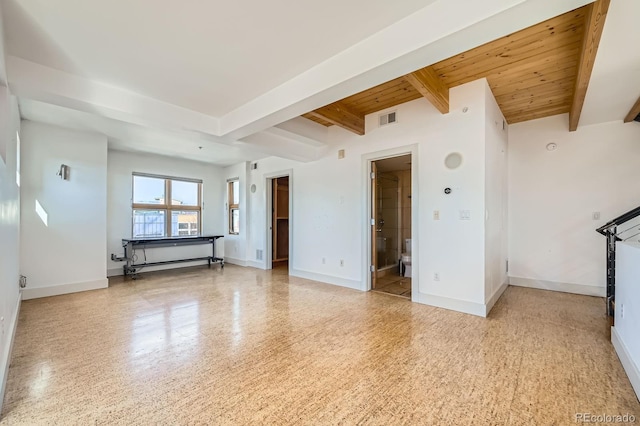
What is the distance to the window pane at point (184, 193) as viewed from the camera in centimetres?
665

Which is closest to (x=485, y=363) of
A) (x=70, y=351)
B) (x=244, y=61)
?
(x=244, y=61)

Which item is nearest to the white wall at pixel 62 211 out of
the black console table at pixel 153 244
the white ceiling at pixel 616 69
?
the black console table at pixel 153 244

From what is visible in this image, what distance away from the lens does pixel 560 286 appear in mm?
4359

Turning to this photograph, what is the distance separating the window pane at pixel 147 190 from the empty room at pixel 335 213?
0.06 meters

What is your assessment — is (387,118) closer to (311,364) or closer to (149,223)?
(311,364)

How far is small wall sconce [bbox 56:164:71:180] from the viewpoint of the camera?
4.27 metres

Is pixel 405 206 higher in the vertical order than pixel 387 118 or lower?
lower

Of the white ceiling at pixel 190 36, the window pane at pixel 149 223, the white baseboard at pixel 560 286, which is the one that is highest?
the white ceiling at pixel 190 36

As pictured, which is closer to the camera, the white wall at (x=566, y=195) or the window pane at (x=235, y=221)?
the white wall at (x=566, y=195)

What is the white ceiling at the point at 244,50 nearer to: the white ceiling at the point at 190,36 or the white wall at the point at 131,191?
the white ceiling at the point at 190,36

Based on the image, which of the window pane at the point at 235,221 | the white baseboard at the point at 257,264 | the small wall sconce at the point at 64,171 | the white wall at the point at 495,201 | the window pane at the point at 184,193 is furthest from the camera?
the window pane at the point at 235,221

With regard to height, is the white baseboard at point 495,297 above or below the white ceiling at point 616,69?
below

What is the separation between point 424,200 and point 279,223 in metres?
4.31

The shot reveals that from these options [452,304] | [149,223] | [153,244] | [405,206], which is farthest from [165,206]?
[452,304]
